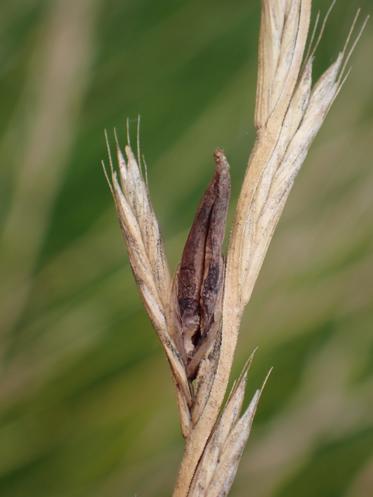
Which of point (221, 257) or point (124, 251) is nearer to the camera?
point (221, 257)

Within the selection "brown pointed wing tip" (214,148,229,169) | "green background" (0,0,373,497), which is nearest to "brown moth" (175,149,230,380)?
"brown pointed wing tip" (214,148,229,169)

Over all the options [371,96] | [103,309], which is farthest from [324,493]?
[371,96]

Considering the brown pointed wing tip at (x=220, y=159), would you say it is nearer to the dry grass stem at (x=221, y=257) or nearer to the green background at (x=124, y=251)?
the dry grass stem at (x=221, y=257)

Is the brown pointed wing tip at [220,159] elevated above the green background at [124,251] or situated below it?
below

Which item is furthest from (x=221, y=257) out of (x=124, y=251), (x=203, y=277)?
(x=124, y=251)

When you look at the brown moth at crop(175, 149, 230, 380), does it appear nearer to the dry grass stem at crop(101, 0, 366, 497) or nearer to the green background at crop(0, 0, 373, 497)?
the dry grass stem at crop(101, 0, 366, 497)

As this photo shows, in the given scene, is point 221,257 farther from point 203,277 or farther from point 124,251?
point 124,251

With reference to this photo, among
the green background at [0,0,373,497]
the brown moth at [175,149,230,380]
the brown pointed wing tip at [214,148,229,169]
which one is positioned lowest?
the brown moth at [175,149,230,380]

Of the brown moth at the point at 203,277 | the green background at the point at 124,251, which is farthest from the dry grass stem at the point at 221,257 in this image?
the green background at the point at 124,251
